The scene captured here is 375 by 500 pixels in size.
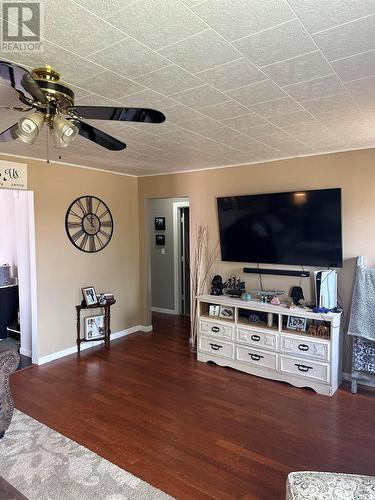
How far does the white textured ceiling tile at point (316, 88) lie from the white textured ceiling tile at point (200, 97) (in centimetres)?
41

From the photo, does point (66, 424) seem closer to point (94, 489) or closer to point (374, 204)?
point (94, 489)

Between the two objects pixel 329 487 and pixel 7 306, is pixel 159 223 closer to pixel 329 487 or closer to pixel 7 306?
pixel 7 306

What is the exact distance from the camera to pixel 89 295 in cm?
454

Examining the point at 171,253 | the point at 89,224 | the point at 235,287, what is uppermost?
the point at 89,224

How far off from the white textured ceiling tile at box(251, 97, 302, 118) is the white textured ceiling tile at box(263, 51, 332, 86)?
29cm

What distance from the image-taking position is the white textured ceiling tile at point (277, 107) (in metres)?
2.20

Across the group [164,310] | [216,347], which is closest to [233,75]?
[216,347]

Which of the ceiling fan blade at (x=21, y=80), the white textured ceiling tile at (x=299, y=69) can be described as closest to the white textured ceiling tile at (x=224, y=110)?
the white textured ceiling tile at (x=299, y=69)

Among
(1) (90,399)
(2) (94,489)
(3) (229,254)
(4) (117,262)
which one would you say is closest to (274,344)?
(3) (229,254)

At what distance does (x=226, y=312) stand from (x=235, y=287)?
363 millimetres

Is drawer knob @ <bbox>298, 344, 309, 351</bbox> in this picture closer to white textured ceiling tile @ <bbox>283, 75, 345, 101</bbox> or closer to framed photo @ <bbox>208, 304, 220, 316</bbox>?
framed photo @ <bbox>208, 304, 220, 316</bbox>

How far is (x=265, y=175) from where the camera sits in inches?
160

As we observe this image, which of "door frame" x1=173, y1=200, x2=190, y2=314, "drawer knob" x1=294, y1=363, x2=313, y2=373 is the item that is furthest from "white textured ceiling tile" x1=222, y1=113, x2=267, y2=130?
"door frame" x1=173, y1=200, x2=190, y2=314

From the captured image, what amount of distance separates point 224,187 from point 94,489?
346 centimetres
